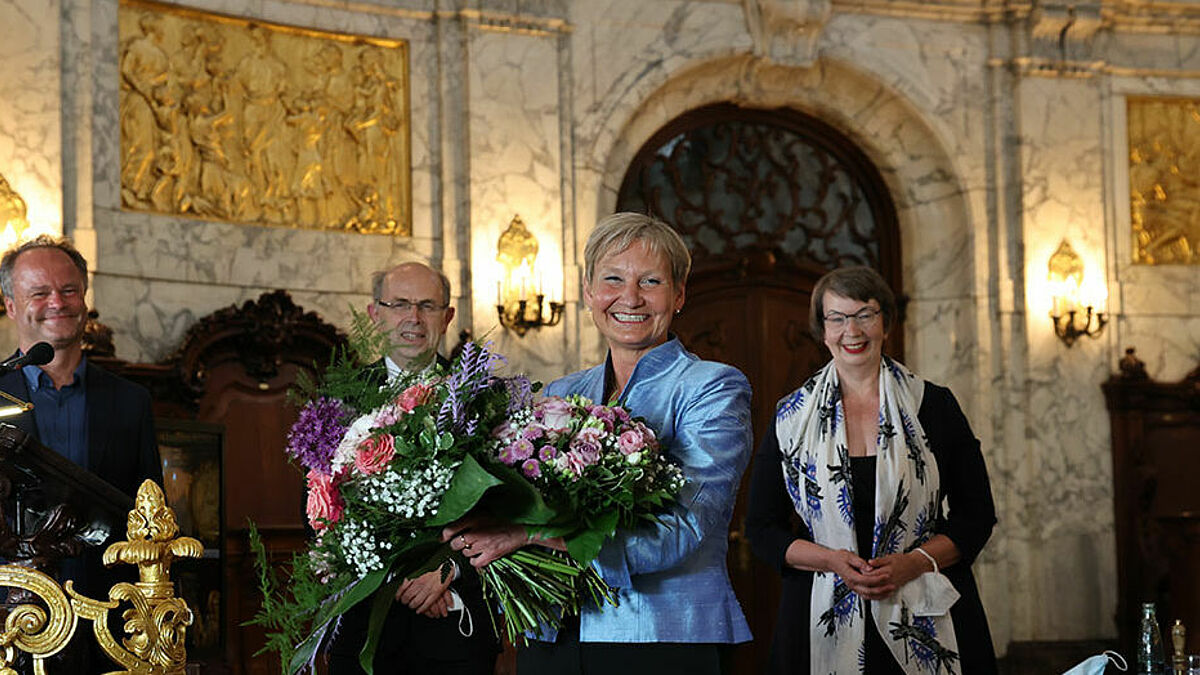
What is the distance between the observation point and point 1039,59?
9.38 m

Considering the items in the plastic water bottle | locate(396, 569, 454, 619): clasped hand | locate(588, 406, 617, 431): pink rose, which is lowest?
the plastic water bottle

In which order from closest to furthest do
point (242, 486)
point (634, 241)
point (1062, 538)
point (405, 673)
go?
1. point (634, 241)
2. point (405, 673)
3. point (242, 486)
4. point (1062, 538)

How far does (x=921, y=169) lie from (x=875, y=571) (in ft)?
20.4

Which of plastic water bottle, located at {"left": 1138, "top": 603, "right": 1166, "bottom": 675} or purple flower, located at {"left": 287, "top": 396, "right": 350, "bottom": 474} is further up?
purple flower, located at {"left": 287, "top": 396, "right": 350, "bottom": 474}

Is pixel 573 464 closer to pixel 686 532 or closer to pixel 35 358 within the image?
pixel 686 532

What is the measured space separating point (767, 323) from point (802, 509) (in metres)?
5.37

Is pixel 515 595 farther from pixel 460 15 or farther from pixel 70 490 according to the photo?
pixel 460 15

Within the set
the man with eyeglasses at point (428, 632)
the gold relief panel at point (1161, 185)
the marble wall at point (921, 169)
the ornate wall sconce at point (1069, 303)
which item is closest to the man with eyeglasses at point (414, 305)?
the man with eyeglasses at point (428, 632)

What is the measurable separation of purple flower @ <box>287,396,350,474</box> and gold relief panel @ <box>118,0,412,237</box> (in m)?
4.97

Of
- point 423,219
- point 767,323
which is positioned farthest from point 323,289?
point 767,323

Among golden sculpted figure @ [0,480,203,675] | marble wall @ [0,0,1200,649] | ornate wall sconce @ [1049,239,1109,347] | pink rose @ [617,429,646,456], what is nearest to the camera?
golden sculpted figure @ [0,480,203,675]

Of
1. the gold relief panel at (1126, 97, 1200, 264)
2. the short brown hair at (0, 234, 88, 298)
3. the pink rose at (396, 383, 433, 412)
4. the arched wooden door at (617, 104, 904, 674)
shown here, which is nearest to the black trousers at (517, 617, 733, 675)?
the pink rose at (396, 383, 433, 412)

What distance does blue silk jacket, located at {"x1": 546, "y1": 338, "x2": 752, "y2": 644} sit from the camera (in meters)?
2.59

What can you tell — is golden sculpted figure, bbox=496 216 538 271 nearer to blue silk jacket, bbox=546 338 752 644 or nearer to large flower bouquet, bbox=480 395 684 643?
blue silk jacket, bbox=546 338 752 644
